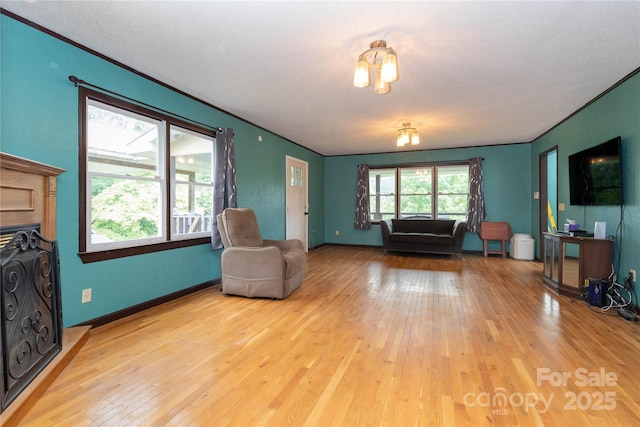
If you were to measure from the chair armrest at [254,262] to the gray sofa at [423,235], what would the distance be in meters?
3.52

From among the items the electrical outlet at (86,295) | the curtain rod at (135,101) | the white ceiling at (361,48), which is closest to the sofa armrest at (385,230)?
the white ceiling at (361,48)

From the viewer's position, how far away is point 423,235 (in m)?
5.84

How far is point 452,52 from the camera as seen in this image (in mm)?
2402

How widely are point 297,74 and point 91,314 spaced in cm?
287

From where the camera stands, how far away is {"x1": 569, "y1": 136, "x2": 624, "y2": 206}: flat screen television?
2.98 meters

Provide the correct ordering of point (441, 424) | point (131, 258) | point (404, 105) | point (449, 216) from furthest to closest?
point (449, 216) → point (404, 105) → point (131, 258) → point (441, 424)

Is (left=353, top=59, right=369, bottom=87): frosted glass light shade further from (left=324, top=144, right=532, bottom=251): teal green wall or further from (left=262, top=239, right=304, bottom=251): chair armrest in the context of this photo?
(left=324, top=144, right=532, bottom=251): teal green wall

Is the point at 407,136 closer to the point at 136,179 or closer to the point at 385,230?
the point at 385,230

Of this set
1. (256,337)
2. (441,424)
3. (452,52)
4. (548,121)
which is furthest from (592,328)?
(548,121)

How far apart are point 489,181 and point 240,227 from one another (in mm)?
5502

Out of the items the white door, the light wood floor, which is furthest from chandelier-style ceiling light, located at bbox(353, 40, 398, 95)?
the white door

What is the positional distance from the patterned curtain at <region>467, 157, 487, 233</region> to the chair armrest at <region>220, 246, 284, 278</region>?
4807 millimetres

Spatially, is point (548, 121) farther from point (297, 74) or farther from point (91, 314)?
point (91, 314)

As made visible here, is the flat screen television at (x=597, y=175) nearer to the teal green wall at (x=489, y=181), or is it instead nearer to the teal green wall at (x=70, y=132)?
the teal green wall at (x=489, y=181)
